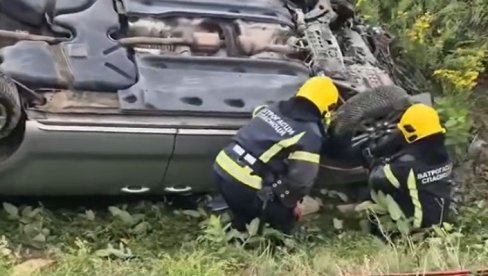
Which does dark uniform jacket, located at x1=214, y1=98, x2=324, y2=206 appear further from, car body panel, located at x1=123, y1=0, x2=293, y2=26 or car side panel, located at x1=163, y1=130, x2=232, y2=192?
car body panel, located at x1=123, y1=0, x2=293, y2=26

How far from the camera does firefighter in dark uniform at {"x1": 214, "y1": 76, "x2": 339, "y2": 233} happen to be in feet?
20.3

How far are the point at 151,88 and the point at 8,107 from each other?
83cm

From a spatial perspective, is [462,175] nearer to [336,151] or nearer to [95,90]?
[336,151]

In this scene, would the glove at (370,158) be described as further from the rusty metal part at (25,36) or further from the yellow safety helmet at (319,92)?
the rusty metal part at (25,36)

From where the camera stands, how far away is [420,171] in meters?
6.40

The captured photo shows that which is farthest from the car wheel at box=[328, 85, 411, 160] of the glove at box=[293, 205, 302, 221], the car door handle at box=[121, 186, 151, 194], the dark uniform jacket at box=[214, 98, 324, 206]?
the car door handle at box=[121, 186, 151, 194]

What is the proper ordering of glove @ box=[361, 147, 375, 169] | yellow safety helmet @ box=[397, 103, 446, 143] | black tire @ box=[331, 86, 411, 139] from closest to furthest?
yellow safety helmet @ box=[397, 103, 446, 143], black tire @ box=[331, 86, 411, 139], glove @ box=[361, 147, 375, 169]

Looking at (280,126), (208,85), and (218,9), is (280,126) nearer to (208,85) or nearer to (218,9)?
(208,85)

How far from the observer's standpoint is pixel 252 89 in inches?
256

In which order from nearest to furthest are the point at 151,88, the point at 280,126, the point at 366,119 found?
1. the point at 280,126
2. the point at 151,88
3. the point at 366,119

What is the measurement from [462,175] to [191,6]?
2143 millimetres

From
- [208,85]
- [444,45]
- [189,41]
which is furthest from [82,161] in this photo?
[444,45]

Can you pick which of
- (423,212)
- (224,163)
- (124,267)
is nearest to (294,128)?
(224,163)

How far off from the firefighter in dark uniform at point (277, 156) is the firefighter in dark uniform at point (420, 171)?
0.49m
